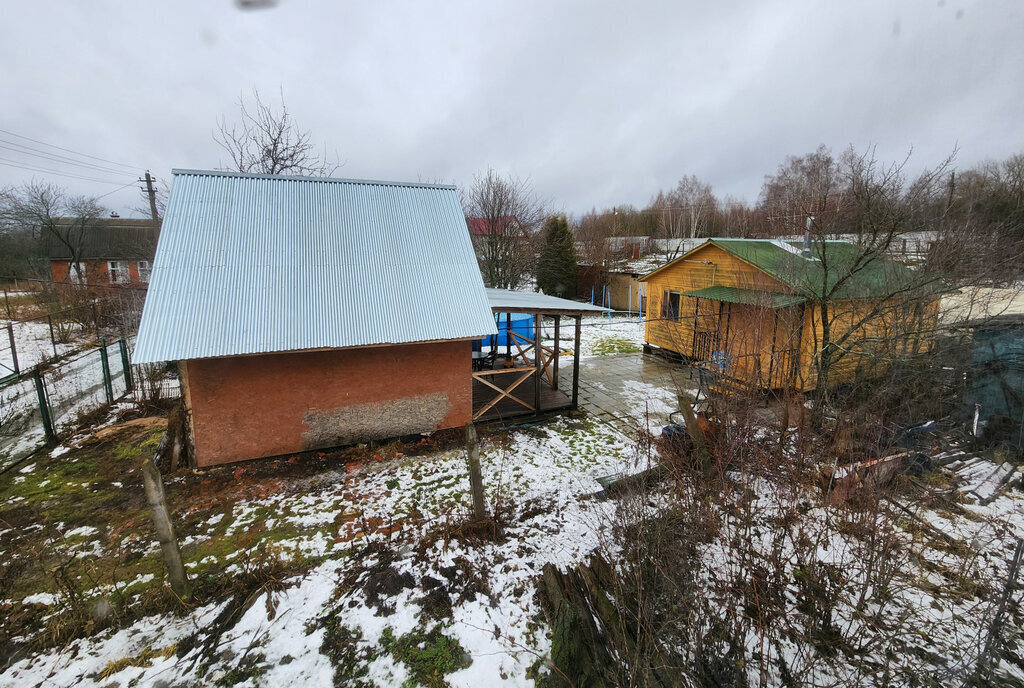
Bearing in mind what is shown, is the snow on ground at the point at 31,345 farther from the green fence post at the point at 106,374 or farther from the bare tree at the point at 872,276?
the bare tree at the point at 872,276

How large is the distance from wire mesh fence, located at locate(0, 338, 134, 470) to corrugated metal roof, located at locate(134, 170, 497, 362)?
3.77m

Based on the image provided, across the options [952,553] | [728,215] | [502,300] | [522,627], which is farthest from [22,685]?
[728,215]

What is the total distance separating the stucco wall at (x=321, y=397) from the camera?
6.95 metres

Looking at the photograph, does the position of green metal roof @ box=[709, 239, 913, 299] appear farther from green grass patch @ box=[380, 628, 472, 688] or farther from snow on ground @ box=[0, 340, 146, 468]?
snow on ground @ box=[0, 340, 146, 468]

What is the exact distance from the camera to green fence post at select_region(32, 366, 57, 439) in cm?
767

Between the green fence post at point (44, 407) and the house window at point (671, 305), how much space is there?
1587 centimetres

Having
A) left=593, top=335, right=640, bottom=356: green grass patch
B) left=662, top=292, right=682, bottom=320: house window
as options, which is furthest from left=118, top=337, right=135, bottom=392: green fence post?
left=662, top=292, right=682, bottom=320: house window

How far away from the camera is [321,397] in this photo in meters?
7.48

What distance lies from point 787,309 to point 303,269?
35.9 feet

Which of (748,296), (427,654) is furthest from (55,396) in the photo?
(748,296)

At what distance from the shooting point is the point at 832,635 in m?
3.80

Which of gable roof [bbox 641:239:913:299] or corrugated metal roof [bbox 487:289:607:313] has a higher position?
gable roof [bbox 641:239:913:299]

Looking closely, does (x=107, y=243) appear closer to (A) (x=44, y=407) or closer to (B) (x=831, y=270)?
(A) (x=44, y=407)

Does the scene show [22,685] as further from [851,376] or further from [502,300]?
[851,376]
